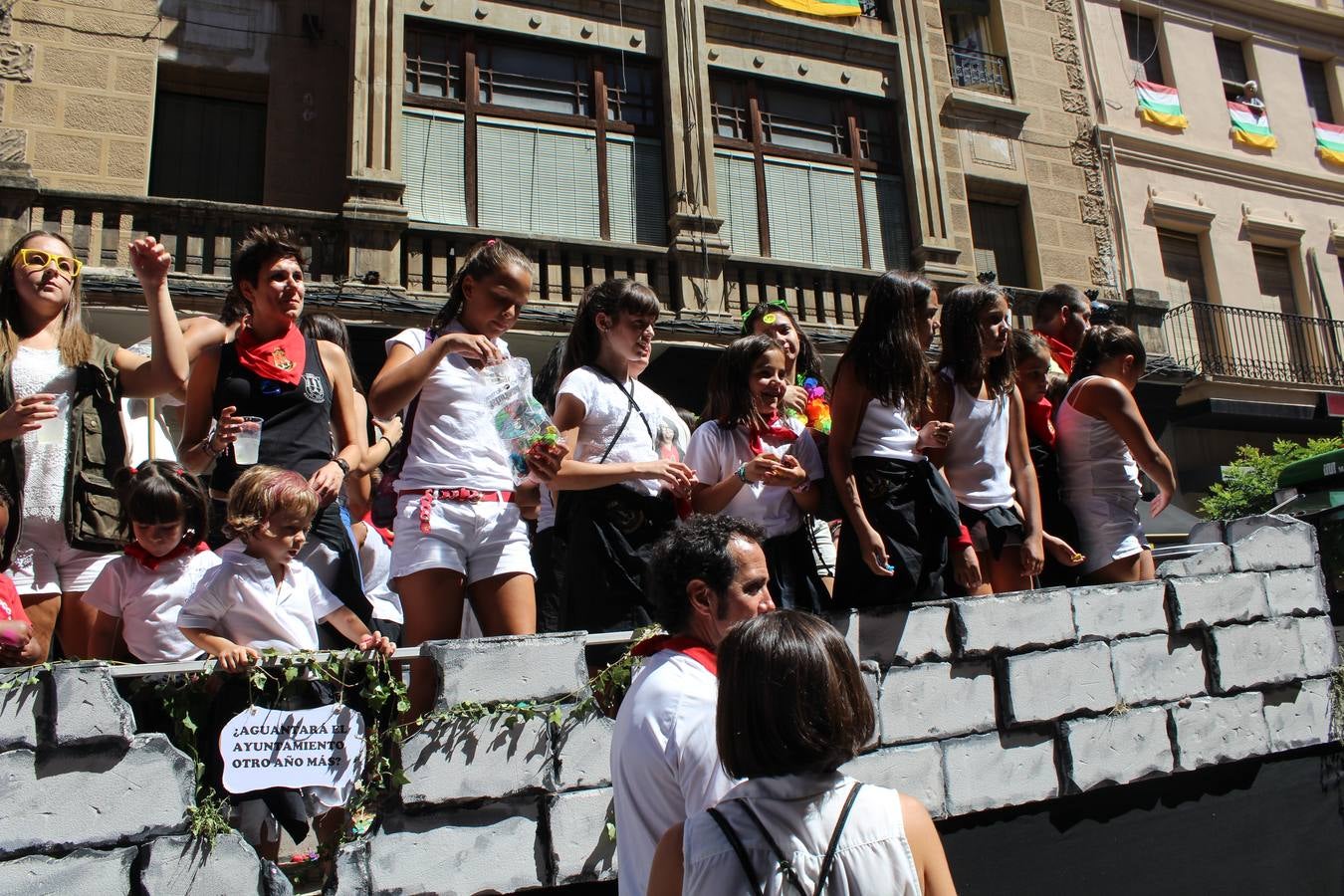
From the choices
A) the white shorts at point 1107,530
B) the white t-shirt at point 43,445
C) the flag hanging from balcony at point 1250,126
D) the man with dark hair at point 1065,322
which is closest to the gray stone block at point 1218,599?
the white shorts at point 1107,530

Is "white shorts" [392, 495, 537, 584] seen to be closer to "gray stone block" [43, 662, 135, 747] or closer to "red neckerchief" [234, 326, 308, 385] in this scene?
"red neckerchief" [234, 326, 308, 385]

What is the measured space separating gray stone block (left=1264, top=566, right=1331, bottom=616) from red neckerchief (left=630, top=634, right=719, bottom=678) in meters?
3.49

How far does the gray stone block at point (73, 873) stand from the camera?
97.4 inches

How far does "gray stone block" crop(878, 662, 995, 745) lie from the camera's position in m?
3.78

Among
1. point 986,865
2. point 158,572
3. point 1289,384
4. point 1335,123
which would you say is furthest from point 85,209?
point 1335,123

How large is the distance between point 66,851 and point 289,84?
10.5 meters

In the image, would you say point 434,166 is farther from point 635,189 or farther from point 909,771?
point 909,771

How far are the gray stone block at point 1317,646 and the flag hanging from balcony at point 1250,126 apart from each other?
15060 millimetres

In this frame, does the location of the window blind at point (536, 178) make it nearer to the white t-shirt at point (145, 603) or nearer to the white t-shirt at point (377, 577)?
the white t-shirt at point (377, 577)

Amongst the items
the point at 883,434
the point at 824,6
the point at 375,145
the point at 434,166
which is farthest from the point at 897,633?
the point at 824,6

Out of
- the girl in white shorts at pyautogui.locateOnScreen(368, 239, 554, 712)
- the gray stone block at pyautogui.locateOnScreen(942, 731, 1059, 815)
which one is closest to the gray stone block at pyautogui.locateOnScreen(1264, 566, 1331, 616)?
the gray stone block at pyautogui.locateOnScreen(942, 731, 1059, 815)

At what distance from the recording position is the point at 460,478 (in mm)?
3566

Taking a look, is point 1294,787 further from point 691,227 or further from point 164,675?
point 691,227

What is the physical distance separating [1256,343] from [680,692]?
17144 millimetres
